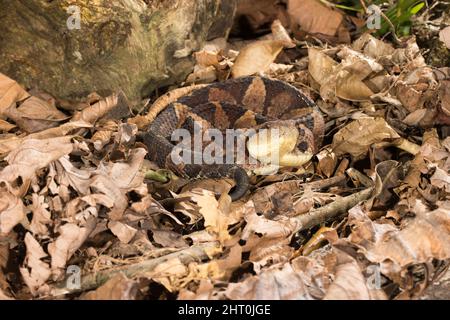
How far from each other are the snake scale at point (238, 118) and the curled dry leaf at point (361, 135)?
23cm

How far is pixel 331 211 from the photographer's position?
10.5 ft

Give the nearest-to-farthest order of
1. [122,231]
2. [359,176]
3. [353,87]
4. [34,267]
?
1. [34,267]
2. [122,231]
3. [359,176]
4. [353,87]

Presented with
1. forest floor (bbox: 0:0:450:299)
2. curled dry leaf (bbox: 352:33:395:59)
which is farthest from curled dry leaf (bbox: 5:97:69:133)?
curled dry leaf (bbox: 352:33:395:59)

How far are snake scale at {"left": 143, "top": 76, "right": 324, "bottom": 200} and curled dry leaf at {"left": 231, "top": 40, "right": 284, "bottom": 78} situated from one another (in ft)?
0.48

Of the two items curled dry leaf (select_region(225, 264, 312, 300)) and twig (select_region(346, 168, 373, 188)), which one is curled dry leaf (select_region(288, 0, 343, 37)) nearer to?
twig (select_region(346, 168, 373, 188))

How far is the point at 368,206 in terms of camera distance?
10.6 ft

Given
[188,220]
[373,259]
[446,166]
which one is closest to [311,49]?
[446,166]

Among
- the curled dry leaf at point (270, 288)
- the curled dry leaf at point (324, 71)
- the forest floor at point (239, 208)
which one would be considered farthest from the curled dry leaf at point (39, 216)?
the curled dry leaf at point (324, 71)

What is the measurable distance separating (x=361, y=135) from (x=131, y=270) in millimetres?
1945

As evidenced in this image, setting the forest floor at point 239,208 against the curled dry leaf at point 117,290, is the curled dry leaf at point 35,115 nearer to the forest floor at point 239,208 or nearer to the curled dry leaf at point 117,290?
the forest floor at point 239,208

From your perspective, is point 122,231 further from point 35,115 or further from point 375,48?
point 375,48

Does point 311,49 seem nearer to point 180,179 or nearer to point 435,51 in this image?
point 435,51

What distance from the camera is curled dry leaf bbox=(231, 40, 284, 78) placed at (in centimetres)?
475

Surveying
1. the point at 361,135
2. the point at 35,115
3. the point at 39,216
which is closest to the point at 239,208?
the point at 39,216
